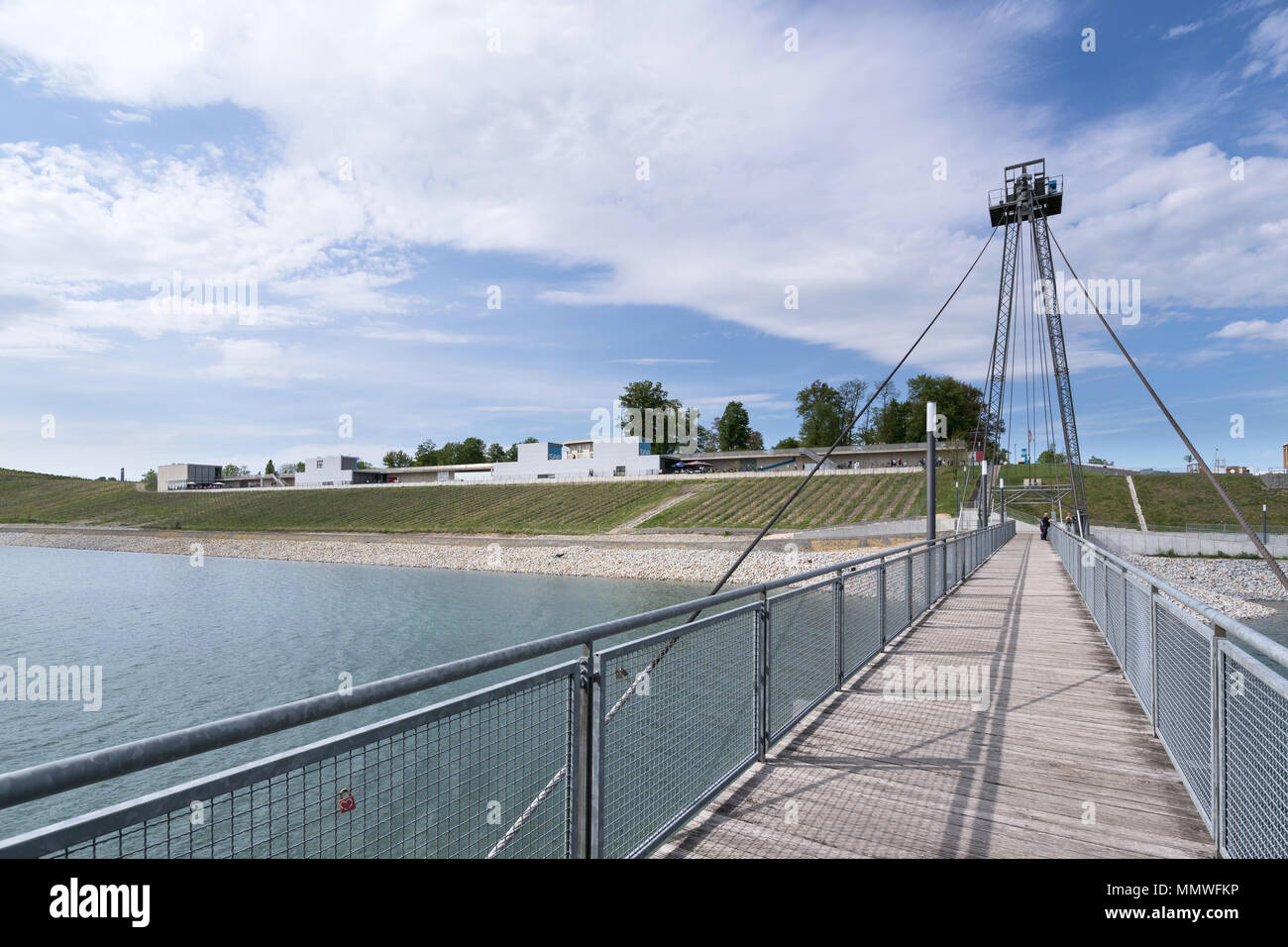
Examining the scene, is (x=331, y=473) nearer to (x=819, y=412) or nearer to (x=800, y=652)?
(x=819, y=412)

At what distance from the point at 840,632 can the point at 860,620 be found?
3.15 ft

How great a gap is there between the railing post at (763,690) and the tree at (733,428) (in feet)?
327

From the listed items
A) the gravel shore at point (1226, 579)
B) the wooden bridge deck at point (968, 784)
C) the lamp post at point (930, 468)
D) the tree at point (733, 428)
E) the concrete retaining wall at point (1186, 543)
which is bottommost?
the gravel shore at point (1226, 579)

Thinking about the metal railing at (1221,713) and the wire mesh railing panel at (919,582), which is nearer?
the metal railing at (1221,713)

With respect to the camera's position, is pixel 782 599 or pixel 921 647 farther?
pixel 921 647

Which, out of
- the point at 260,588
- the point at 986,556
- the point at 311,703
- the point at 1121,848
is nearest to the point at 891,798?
the point at 1121,848

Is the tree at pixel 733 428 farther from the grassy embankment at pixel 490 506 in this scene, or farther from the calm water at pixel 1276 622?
the calm water at pixel 1276 622

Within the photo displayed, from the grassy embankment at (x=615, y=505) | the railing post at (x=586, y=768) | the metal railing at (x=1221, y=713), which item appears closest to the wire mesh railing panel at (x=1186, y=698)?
the metal railing at (x=1221, y=713)

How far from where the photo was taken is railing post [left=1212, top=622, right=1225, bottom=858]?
3547mm

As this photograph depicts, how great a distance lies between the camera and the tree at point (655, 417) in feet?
340

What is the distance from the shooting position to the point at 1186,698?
14.4 feet
